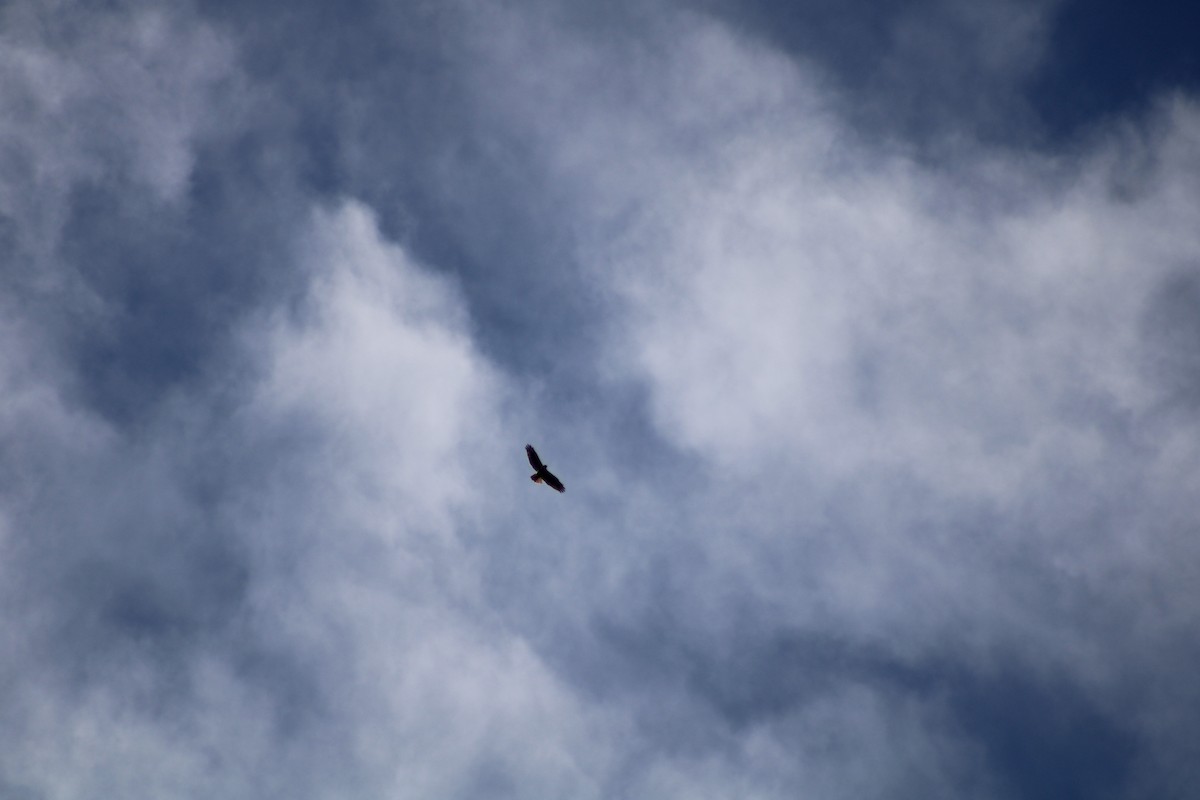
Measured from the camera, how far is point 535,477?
4417 inches
